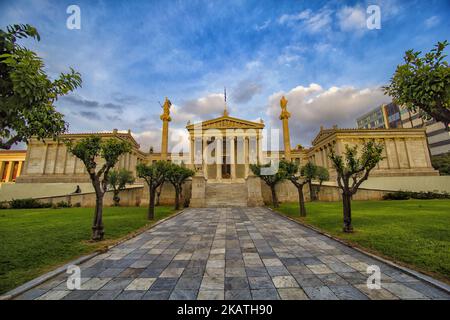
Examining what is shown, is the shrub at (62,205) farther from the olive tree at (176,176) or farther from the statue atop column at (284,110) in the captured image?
the statue atop column at (284,110)

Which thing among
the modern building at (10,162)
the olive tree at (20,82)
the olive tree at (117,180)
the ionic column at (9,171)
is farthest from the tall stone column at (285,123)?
the ionic column at (9,171)

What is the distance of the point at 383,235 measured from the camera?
8.05 m

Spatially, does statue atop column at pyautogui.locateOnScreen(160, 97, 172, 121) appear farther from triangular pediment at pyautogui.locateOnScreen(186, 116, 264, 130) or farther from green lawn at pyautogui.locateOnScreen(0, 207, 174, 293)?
green lawn at pyautogui.locateOnScreen(0, 207, 174, 293)

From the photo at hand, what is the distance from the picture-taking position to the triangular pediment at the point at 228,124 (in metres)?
45.7

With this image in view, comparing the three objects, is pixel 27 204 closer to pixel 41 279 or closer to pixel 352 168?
pixel 41 279

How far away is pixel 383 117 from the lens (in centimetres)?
7481

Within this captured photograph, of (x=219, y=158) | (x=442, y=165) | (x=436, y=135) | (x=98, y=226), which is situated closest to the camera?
(x=98, y=226)

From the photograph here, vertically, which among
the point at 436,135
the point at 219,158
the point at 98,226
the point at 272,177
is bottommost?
the point at 98,226

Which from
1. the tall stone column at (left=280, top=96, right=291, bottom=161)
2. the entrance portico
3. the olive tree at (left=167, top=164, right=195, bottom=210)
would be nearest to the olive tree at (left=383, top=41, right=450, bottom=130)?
the olive tree at (left=167, top=164, right=195, bottom=210)

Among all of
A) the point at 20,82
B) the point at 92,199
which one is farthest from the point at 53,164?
the point at 20,82

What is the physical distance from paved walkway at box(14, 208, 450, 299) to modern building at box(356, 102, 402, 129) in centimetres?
8349

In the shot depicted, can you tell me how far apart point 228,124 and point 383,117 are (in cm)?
6691
